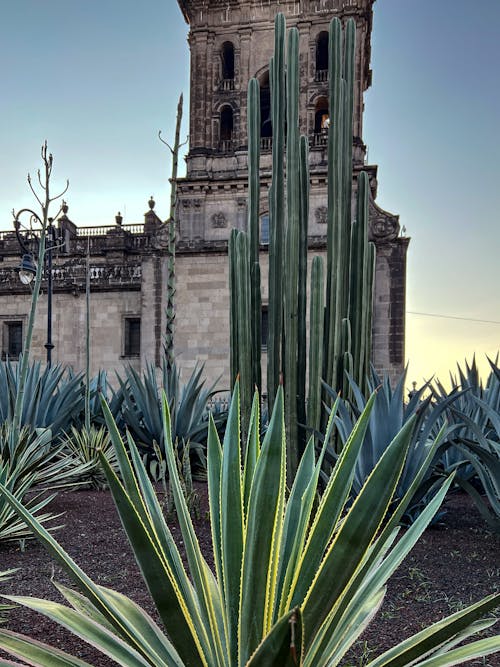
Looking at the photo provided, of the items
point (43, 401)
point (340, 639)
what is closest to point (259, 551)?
point (340, 639)

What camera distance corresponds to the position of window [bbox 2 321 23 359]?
25438 millimetres

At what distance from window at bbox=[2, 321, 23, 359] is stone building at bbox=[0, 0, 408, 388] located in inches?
2.1

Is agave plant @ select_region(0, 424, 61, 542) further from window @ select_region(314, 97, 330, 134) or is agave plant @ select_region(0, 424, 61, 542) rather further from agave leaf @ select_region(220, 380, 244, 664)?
window @ select_region(314, 97, 330, 134)

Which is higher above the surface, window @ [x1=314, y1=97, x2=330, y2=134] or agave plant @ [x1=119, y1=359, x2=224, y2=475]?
window @ [x1=314, y1=97, x2=330, y2=134]

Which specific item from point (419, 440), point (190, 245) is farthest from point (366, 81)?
point (419, 440)

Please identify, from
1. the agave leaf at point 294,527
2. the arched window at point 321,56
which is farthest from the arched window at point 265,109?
the agave leaf at point 294,527

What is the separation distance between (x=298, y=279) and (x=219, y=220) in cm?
1815

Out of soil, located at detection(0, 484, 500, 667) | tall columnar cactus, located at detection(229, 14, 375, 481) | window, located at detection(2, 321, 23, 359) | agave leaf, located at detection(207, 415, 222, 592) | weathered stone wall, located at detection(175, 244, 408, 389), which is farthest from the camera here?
window, located at detection(2, 321, 23, 359)

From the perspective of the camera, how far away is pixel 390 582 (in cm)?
341

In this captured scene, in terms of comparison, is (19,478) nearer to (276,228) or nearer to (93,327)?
(276,228)

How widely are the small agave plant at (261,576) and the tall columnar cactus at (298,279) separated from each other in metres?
2.82

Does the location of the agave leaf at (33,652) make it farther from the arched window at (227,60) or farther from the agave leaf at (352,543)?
the arched window at (227,60)

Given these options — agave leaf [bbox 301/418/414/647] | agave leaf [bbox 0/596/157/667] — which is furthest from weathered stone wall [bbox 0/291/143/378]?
agave leaf [bbox 301/418/414/647]

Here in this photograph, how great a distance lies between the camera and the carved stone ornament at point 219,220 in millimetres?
22906
